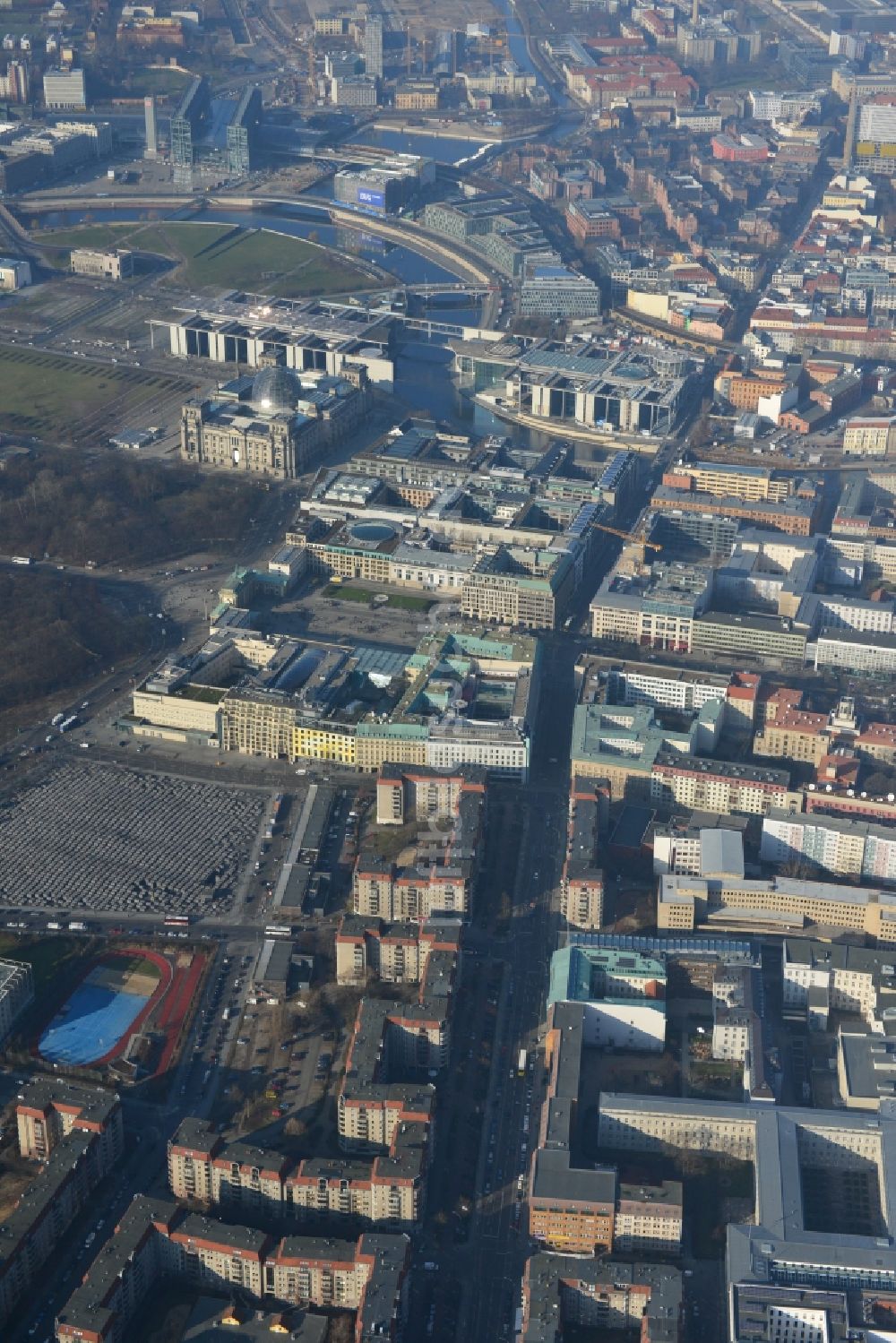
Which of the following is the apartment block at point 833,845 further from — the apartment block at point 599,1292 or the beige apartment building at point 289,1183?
the apartment block at point 599,1292

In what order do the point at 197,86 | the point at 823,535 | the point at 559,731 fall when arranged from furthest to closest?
the point at 197,86 → the point at 823,535 → the point at 559,731

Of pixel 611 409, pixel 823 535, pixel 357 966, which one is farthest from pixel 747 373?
pixel 357 966

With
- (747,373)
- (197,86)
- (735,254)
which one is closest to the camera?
(747,373)

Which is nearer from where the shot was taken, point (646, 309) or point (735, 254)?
point (646, 309)

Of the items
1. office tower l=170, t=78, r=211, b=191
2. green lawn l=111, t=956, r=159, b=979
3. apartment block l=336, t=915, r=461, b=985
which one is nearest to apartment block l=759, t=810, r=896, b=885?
apartment block l=336, t=915, r=461, b=985

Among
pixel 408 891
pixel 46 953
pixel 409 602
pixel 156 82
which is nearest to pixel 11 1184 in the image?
Answer: pixel 46 953

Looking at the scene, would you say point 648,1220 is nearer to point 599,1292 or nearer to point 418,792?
point 599,1292

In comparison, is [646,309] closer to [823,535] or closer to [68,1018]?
[823,535]
